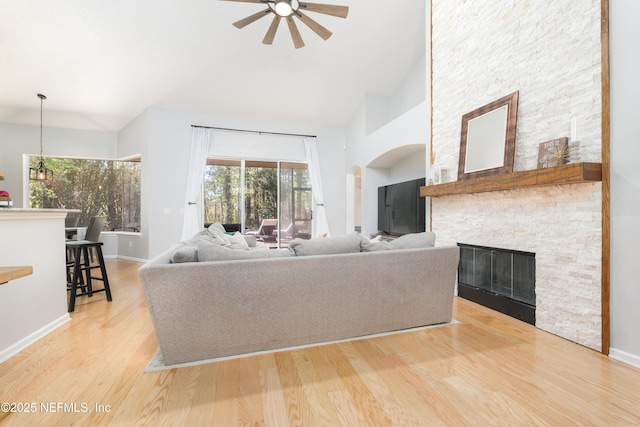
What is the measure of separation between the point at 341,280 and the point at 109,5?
14.4ft

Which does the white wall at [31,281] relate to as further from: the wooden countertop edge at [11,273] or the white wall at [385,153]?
the white wall at [385,153]

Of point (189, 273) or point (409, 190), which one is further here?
point (409, 190)

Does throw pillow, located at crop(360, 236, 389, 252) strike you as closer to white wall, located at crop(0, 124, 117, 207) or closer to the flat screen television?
the flat screen television

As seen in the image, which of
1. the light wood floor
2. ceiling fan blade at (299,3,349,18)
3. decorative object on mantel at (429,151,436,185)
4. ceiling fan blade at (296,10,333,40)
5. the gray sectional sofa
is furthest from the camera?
decorative object on mantel at (429,151,436,185)

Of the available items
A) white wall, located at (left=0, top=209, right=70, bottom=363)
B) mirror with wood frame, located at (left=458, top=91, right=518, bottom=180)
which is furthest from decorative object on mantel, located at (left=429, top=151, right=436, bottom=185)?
white wall, located at (left=0, top=209, right=70, bottom=363)

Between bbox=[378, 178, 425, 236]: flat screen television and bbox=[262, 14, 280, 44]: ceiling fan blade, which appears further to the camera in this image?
bbox=[378, 178, 425, 236]: flat screen television

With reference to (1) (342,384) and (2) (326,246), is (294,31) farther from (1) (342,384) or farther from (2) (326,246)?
(1) (342,384)

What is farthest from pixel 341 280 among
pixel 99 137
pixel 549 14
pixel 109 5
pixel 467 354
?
pixel 99 137

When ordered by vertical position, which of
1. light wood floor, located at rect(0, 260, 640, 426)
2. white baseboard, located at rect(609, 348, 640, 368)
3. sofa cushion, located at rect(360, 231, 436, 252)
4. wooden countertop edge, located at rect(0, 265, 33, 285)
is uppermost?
sofa cushion, located at rect(360, 231, 436, 252)

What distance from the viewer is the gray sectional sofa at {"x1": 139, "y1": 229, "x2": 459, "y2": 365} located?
1.77 m

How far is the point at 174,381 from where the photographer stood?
5.47 ft

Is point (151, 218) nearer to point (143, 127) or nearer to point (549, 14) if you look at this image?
point (143, 127)

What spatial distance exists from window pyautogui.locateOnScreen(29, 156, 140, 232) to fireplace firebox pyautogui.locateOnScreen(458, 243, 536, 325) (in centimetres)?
639

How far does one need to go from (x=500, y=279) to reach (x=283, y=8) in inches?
139
